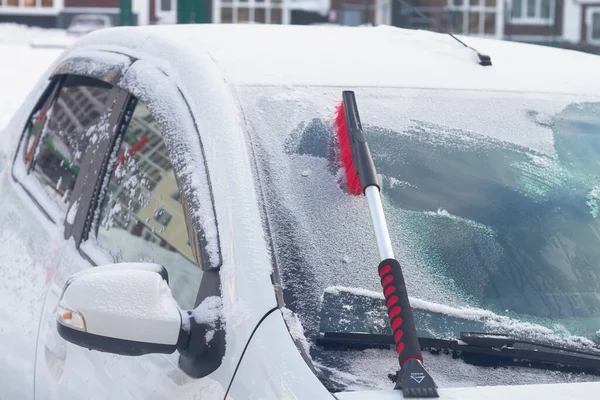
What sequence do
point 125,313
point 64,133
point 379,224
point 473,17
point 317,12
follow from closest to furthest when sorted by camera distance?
point 125,313
point 379,224
point 64,133
point 473,17
point 317,12

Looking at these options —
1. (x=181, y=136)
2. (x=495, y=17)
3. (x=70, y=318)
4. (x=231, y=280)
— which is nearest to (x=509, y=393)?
(x=231, y=280)

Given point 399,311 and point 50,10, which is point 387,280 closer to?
point 399,311

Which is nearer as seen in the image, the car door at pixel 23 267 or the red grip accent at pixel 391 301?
the red grip accent at pixel 391 301

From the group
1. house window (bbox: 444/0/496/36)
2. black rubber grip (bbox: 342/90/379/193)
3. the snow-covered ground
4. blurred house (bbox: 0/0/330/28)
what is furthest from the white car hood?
blurred house (bbox: 0/0/330/28)

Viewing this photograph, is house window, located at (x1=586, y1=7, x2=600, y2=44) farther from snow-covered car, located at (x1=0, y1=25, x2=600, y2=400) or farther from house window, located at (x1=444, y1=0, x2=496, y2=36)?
snow-covered car, located at (x1=0, y1=25, x2=600, y2=400)

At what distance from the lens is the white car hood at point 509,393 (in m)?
1.65

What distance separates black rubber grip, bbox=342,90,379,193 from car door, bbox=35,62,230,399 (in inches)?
13.5

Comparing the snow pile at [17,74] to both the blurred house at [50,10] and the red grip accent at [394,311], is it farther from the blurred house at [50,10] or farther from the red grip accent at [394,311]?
the blurred house at [50,10]

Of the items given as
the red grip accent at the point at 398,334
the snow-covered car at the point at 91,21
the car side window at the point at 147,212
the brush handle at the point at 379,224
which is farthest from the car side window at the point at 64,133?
the snow-covered car at the point at 91,21

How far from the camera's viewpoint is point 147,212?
7.82ft

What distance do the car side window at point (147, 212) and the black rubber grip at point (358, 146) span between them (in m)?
0.37

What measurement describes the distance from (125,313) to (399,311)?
0.47m

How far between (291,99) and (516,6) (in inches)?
1380

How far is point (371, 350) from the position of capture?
1858 millimetres
